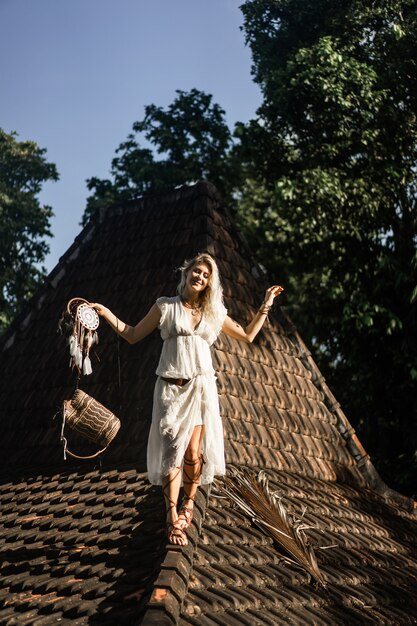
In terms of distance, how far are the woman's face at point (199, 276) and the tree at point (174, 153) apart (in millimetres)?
15346

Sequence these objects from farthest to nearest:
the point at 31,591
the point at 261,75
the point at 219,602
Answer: the point at 261,75
the point at 31,591
the point at 219,602

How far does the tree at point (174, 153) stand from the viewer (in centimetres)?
2230

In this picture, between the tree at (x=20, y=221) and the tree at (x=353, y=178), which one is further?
the tree at (x=20, y=221)

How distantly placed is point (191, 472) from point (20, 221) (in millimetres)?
18195

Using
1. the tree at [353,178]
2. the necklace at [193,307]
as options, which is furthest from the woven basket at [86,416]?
the tree at [353,178]

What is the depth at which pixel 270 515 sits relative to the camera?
8.52 m

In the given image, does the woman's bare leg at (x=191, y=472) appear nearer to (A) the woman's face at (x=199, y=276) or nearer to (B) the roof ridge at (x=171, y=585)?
(B) the roof ridge at (x=171, y=585)

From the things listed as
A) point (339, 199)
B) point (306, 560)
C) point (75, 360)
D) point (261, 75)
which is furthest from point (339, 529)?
point (261, 75)

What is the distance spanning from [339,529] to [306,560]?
1.49 metres

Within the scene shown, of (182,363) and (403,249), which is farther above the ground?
(403,249)

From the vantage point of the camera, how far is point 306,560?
822cm

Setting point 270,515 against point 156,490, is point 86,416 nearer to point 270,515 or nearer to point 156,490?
point 156,490

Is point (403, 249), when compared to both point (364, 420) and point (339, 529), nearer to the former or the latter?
point (364, 420)

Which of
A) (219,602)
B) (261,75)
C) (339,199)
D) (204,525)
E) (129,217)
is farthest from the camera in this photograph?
(261,75)
